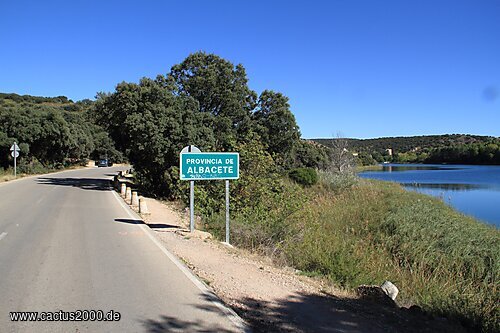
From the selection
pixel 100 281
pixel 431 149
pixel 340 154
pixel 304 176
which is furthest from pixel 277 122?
pixel 431 149

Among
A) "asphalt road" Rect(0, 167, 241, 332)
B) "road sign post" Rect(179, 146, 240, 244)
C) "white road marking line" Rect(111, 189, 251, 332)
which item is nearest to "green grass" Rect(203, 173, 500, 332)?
"road sign post" Rect(179, 146, 240, 244)

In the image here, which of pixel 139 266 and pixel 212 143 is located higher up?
pixel 212 143

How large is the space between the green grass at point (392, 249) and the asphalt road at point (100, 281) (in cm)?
306

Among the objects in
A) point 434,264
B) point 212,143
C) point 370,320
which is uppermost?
point 212,143

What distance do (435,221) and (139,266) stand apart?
1240 centimetres

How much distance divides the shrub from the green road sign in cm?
2437

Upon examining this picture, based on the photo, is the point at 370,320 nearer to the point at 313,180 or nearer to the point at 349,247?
the point at 349,247

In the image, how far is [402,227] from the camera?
14664 mm

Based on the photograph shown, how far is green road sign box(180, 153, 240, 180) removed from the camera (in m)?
11.5

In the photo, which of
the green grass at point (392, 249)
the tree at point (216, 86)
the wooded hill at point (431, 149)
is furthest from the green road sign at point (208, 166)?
the wooded hill at point (431, 149)

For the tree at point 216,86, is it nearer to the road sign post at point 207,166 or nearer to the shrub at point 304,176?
the shrub at point 304,176

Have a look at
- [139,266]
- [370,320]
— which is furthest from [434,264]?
[139,266]

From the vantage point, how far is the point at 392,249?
13.2m

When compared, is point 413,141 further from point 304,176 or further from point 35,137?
point 35,137
